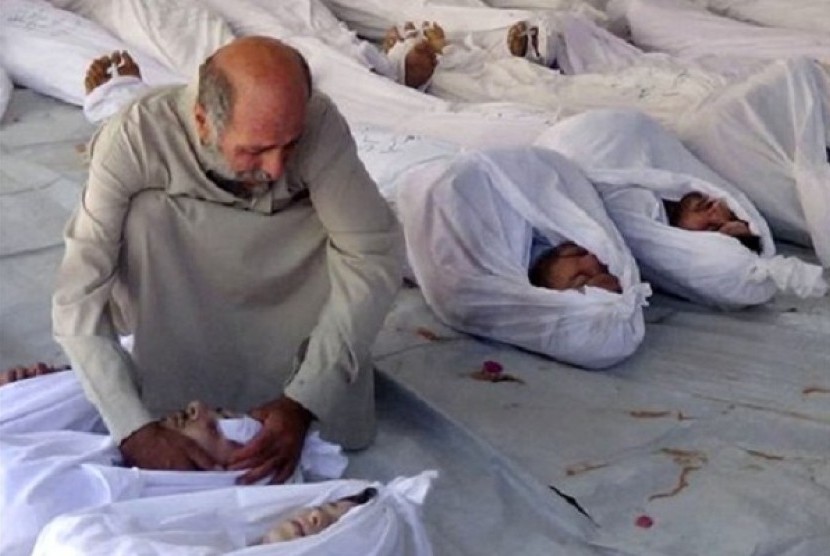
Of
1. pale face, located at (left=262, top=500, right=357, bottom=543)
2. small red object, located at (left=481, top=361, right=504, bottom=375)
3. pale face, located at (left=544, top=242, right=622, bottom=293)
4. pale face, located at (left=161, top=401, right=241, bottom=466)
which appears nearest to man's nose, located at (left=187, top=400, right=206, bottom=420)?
pale face, located at (left=161, top=401, right=241, bottom=466)

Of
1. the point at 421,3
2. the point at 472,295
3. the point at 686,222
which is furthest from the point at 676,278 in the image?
the point at 421,3

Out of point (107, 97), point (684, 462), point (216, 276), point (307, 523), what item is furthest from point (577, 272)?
point (107, 97)

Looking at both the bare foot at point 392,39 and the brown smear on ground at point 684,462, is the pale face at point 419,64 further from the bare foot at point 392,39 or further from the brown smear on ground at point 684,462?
the brown smear on ground at point 684,462

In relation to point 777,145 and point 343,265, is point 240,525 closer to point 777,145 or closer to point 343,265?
point 343,265

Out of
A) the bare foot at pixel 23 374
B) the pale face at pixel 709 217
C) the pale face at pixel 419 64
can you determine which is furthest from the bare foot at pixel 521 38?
the bare foot at pixel 23 374

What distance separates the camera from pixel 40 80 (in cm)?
353

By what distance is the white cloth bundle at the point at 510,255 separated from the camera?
91.0 inches

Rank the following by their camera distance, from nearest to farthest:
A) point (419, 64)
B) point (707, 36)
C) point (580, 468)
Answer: point (580, 468)
point (419, 64)
point (707, 36)

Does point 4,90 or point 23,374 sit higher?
point 23,374

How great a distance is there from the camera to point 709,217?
255 cm

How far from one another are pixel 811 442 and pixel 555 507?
1.56ft

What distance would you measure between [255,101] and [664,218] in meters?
1.10

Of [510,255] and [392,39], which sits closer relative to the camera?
[510,255]

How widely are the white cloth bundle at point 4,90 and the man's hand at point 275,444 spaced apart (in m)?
1.82
